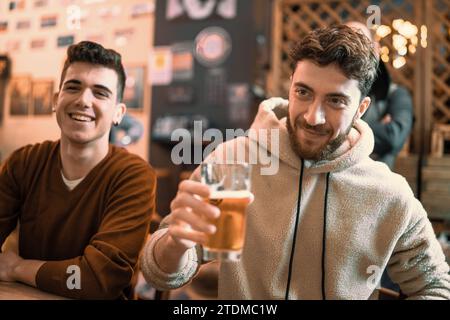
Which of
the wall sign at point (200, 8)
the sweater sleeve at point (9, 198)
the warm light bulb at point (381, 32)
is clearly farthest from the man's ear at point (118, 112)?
the wall sign at point (200, 8)

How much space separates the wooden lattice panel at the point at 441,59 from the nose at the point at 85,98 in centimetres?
296

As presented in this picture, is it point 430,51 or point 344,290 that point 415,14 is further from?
point 344,290

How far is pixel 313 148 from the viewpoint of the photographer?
90cm

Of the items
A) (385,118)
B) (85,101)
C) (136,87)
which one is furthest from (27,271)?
(136,87)

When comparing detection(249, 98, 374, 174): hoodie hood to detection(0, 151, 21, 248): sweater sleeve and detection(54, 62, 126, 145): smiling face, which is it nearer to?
detection(54, 62, 126, 145): smiling face

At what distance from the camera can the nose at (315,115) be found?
2.68ft

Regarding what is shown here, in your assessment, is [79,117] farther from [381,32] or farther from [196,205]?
[381,32]

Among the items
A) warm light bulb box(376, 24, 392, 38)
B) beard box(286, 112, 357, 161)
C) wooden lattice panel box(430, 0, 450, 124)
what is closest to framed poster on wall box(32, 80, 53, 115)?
beard box(286, 112, 357, 161)

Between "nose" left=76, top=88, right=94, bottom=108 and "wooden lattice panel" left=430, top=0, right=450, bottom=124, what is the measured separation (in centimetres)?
296

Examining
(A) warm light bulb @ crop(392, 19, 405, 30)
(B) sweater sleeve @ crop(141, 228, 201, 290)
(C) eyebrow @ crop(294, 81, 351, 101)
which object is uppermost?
(A) warm light bulb @ crop(392, 19, 405, 30)

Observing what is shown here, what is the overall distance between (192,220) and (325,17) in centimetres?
328

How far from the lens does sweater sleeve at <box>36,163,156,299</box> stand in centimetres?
93

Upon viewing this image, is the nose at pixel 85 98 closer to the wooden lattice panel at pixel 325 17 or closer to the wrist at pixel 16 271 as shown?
the wrist at pixel 16 271

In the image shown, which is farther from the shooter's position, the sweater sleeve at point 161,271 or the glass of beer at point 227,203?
the sweater sleeve at point 161,271
